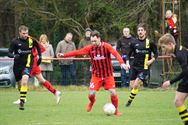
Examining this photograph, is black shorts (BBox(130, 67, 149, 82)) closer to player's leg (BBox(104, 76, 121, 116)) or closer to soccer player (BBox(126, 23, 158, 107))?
soccer player (BBox(126, 23, 158, 107))

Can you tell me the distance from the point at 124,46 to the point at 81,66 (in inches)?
86.3

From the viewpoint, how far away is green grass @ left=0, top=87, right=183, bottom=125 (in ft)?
43.3

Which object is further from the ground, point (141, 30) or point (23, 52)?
point (141, 30)

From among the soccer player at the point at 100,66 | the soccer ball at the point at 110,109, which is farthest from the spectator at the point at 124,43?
the soccer ball at the point at 110,109

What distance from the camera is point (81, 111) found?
1548 cm

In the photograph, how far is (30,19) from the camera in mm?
33250

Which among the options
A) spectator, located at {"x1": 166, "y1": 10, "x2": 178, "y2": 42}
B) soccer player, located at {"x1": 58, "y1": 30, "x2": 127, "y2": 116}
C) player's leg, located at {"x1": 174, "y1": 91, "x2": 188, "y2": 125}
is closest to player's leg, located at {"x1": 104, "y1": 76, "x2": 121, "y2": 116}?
soccer player, located at {"x1": 58, "y1": 30, "x2": 127, "y2": 116}

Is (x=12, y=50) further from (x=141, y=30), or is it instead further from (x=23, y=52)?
(x=141, y=30)

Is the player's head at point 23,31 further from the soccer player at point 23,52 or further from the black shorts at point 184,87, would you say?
the black shorts at point 184,87

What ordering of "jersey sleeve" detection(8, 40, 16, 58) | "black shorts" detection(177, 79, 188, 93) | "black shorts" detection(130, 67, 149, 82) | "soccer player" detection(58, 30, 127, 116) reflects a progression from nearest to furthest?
1. "black shorts" detection(177, 79, 188, 93)
2. "soccer player" detection(58, 30, 127, 116)
3. "jersey sleeve" detection(8, 40, 16, 58)
4. "black shorts" detection(130, 67, 149, 82)

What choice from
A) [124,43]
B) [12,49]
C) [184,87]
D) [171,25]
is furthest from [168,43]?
[171,25]

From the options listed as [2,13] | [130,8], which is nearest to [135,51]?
[130,8]

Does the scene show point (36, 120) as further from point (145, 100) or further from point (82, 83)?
point (82, 83)

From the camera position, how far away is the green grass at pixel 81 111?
13.2 metres
